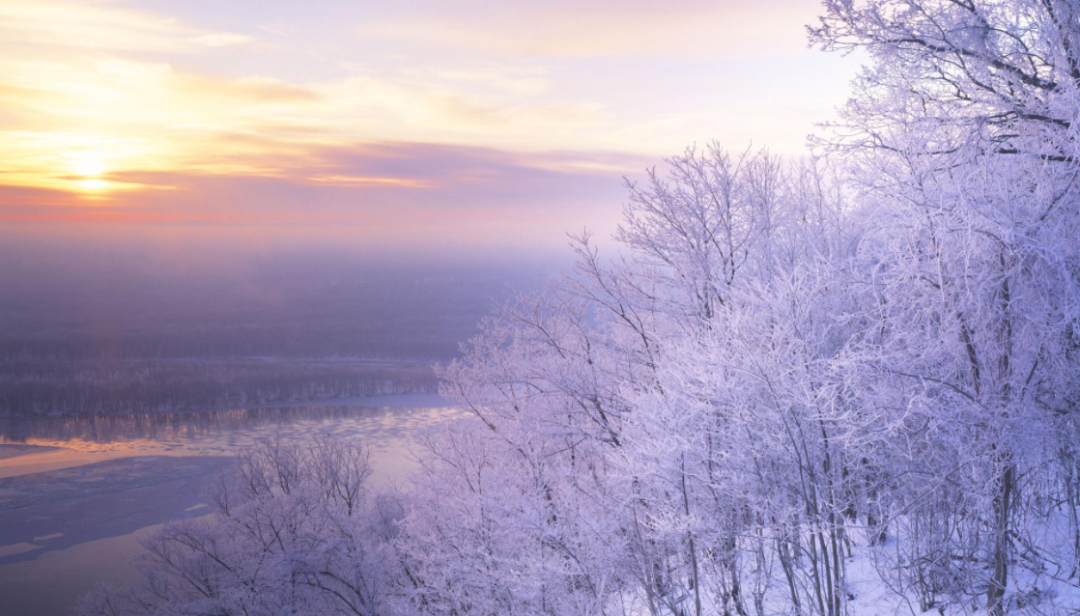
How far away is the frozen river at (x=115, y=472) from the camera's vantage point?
23.8 m

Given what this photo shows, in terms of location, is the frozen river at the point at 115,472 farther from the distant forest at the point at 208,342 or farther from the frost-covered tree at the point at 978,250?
the frost-covered tree at the point at 978,250

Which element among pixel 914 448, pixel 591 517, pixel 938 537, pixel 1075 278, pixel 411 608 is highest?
pixel 1075 278

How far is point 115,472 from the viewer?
116ft

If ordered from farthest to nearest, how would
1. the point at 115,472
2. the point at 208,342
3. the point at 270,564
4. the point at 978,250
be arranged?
the point at 208,342 < the point at 115,472 < the point at 270,564 < the point at 978,250

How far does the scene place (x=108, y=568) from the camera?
23.7 meters

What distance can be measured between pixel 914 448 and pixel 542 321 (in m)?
7.95

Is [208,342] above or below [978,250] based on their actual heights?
below

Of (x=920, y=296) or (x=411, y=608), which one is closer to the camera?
(x=920, y=296)

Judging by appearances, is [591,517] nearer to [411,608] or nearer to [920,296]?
[920,296]

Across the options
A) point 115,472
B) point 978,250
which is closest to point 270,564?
point 978,250

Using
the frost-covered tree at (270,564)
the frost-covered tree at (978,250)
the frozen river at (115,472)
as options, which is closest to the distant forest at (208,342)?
the frozen river at (115,472)

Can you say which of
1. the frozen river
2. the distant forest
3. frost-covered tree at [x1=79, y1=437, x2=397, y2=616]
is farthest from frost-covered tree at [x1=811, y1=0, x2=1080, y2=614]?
the frozen river

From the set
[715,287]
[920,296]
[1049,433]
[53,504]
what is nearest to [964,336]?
[920,296]

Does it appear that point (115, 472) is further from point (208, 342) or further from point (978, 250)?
point (208, 342)
